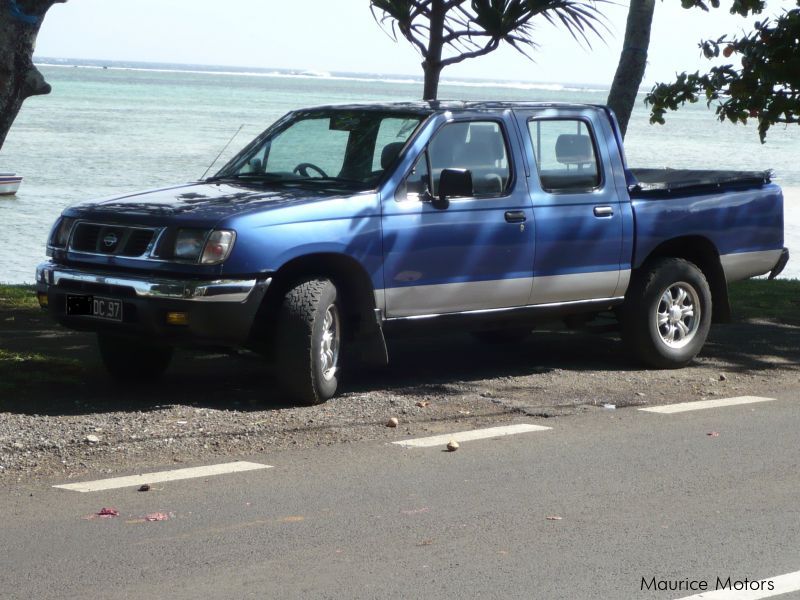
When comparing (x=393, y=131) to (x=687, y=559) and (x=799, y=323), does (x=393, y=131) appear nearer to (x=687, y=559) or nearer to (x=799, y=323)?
(x=687, y=559)

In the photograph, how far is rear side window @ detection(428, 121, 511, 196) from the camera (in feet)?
30.1

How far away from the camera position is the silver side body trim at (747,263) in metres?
10.6

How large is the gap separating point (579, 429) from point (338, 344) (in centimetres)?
158

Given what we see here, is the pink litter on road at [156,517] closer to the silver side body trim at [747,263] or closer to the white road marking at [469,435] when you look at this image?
the white road marking at [469,435]

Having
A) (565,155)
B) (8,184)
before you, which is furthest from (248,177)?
(8,184)

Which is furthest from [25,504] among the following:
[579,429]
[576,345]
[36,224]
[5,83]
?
[36,224]

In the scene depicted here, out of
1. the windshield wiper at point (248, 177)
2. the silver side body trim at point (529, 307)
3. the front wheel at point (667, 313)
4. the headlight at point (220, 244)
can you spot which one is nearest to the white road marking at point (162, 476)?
the headlight at point (220, 244)

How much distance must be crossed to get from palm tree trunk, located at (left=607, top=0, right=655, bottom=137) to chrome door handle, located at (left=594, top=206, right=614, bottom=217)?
18.4 ft

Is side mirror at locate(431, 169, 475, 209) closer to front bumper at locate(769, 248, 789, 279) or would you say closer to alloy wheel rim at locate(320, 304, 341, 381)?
alloy wheel rim at locate(320, 304, 341, 381)

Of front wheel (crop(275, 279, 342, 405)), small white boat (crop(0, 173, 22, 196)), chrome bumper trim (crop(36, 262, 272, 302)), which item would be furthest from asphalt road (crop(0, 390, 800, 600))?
small white boat (crop(0, 173, 22, 196))

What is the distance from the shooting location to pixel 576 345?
11.5m

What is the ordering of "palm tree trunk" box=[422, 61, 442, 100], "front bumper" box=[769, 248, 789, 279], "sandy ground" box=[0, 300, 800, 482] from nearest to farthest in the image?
"sandy ground" box=[0, 300, 800, 482] < "front bumper" box=[769, 248, 789, 279] < "palm tree trunk" box=[422, 61, 442, 100]

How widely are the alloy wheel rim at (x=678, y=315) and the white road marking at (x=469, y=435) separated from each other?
7.86 ft

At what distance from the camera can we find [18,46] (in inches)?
399
